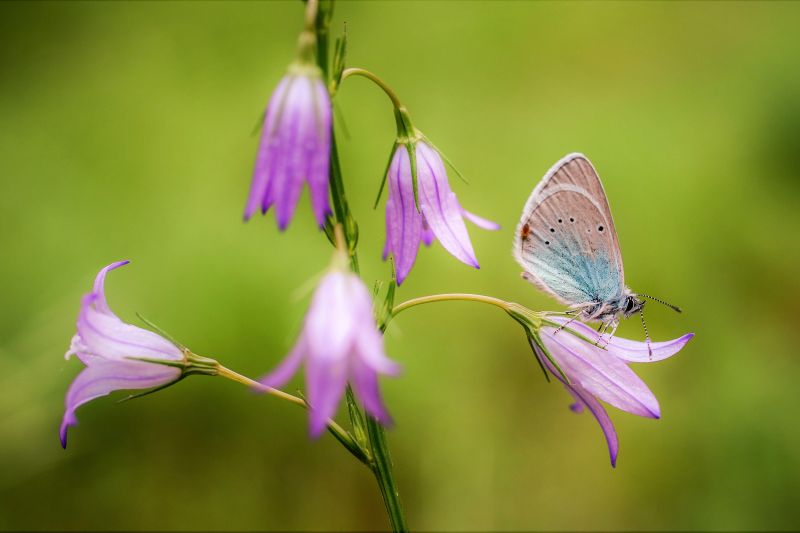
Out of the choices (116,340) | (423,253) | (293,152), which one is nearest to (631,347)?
(293,152)

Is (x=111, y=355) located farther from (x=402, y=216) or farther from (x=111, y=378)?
(x=402, y=216)

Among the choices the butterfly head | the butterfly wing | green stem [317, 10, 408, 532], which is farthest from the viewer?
the butterfly head

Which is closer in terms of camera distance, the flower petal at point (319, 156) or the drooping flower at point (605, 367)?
the flower petal at point (319, 156)

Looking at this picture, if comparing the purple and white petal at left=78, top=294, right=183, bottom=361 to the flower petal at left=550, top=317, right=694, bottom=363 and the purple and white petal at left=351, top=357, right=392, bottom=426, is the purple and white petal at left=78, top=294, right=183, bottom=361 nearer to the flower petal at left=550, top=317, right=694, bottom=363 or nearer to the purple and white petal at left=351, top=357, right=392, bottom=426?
the purple and white petal at left=351, top=357, right=392, bottom=426

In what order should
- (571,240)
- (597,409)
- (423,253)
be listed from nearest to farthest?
(597,409) → (571,240) → (423,253)

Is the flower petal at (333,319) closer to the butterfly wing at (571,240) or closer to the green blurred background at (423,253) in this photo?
the butterfly wing at (571,240)

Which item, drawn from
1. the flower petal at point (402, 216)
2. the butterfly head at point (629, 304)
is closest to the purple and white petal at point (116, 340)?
the flower petal at point (402, 216)

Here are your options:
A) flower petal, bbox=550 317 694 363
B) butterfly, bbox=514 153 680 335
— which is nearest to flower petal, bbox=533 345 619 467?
flower petal, bbox=550 317 694 363
